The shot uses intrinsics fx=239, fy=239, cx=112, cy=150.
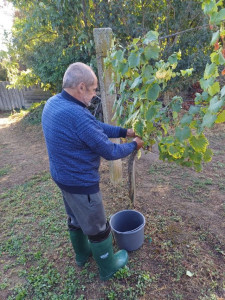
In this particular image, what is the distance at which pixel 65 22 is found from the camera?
207 inches

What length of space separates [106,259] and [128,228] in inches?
24.6

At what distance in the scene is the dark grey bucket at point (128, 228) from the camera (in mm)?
2262

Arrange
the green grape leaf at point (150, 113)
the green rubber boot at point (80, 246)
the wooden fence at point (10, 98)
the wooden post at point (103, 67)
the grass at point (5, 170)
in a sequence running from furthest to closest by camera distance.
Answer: the wooden fence at point (10, 98)
the grass at point (5, 170)
the wooden post at point (103, 67)
the green rubber boot at point (80, 246)
the green grape leaf at point (150, 113)

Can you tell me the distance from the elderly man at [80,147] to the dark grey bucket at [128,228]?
28 cm

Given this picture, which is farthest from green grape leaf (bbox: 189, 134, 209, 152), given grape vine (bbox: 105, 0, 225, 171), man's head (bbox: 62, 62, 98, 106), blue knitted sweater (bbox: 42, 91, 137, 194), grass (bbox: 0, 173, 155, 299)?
grass (bbox: 0, 173, 155, 299)

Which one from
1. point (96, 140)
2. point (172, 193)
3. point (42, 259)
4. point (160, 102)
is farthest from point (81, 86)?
point (172, 193)

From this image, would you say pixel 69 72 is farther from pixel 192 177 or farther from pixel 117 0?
pixel 117 0

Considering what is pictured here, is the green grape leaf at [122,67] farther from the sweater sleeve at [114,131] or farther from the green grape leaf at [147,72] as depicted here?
the sweater sleeve at [114,131]

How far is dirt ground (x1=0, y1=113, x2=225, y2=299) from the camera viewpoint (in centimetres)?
256

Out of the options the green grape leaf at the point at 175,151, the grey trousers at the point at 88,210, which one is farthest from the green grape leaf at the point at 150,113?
the grey trousers at the point at 88,210

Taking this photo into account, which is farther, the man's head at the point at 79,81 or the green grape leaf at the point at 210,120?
the man's head at the point at 79,81

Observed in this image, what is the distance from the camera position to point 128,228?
8.63 ft

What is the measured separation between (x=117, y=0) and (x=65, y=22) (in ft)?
4.06

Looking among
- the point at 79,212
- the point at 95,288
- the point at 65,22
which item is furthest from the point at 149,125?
the point at 65,22
